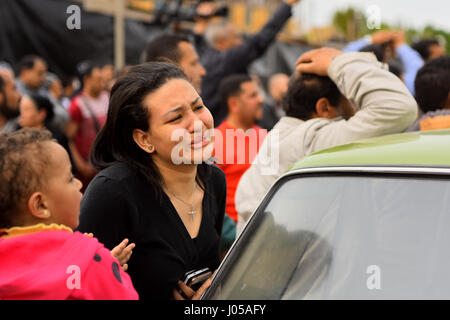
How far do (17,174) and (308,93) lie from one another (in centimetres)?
166

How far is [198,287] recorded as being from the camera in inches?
82.4

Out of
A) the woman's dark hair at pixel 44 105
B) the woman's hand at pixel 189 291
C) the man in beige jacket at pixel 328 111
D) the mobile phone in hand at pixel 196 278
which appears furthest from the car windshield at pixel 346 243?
the woman's dark hair at pixel 44 105

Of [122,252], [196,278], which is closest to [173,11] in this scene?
[196,278]

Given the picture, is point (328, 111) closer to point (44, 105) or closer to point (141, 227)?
point (141, 227)

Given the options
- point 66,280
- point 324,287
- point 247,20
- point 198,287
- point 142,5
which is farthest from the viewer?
point 247,20

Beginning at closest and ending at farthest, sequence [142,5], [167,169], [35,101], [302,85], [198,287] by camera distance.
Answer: [198,287], [167,169], [302,85], [35,101], [142,5]

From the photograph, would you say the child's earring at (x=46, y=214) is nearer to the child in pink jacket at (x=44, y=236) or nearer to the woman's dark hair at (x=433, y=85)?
the child in pink jacket at (x=44, y=236)

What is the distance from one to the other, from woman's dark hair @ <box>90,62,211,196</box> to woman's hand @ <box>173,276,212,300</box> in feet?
1.14

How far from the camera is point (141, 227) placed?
2.10 metres

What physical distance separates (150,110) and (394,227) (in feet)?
3.30

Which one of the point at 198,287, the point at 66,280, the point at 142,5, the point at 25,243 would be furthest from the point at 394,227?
the point at 142,5

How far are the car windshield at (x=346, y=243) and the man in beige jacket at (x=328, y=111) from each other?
2.62 feet

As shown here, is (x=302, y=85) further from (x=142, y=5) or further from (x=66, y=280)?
(x=142, y=5)

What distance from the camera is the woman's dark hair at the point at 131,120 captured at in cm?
221
